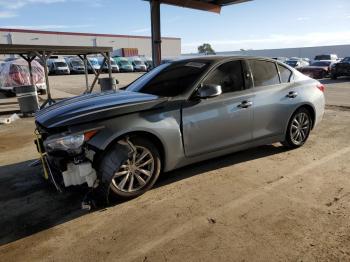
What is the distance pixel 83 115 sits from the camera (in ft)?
12.2

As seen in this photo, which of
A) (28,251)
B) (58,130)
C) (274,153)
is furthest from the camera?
(274,153)

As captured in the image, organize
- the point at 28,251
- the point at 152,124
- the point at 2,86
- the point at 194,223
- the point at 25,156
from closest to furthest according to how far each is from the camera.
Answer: the point at 28,251, the point at 194,223, the point at 152,124, the point at 25,156, the point at 2,86

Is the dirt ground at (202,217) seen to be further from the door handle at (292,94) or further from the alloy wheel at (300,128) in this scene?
the door handle at (292,94)

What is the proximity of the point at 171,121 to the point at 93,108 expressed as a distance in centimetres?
93

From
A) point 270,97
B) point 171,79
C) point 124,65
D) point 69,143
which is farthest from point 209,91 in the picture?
point 124,65

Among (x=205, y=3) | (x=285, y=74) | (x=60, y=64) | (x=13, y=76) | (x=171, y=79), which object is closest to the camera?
(x=171, y=79)

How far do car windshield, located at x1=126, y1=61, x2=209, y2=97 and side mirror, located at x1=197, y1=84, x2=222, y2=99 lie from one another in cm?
22

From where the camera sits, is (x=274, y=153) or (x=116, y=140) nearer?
(x=116, y=140)

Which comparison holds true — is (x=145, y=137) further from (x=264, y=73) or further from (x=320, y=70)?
(x=320, y=70)

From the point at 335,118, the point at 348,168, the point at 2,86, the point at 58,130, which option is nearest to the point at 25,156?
the point at 58,130

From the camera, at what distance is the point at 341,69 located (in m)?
22.1

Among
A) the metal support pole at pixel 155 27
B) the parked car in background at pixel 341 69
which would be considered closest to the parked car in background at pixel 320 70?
the parked car in background at pixel 341 69

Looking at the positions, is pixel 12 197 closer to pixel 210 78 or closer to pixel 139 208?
pixel 139 208

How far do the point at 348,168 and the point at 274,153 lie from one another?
1.12 m
